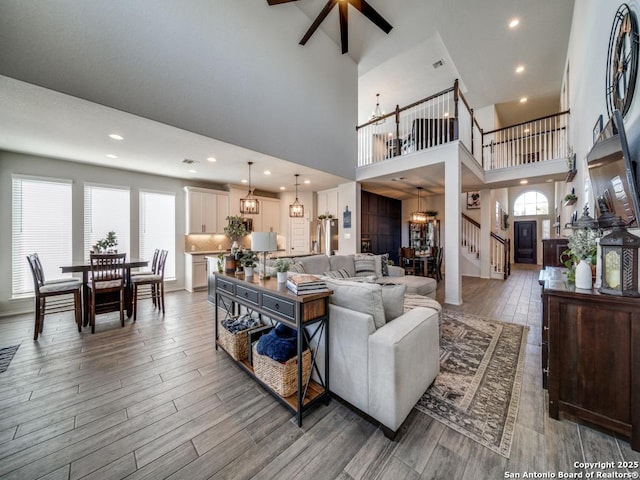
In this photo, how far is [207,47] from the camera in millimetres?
3338

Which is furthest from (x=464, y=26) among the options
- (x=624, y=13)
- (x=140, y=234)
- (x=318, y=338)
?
(x=140, y=234)

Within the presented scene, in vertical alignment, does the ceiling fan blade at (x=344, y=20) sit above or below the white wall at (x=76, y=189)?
above

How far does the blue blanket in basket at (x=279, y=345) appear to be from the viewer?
186cm

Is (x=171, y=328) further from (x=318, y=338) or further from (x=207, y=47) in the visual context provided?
(x=207, y=47)

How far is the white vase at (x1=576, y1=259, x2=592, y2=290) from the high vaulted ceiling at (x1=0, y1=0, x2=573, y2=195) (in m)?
4.06

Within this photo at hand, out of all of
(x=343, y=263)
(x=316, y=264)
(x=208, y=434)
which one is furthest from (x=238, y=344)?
(x=343, y=263)

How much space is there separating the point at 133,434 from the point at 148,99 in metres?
3.40

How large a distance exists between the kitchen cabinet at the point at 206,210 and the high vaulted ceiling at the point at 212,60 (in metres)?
0.48

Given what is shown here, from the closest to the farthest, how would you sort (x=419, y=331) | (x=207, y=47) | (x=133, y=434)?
(x=133, y=434)
(x=419, y=331)
(x=207, y=47)

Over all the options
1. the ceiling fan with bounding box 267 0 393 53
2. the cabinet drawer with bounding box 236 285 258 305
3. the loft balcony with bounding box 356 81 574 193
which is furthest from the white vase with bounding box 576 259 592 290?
the ceiling fan with bounding box 267 0 393 53

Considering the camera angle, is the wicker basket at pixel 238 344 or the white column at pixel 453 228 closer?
the wicker basket at pixel 238 344

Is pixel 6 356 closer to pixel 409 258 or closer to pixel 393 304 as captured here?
pixel 393 304

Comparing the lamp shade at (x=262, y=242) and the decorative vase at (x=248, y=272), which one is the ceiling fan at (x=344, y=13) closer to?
the lamp shade at (x=262, y=242)

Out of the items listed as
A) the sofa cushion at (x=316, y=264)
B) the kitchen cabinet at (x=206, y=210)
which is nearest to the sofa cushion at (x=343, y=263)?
the sofa cushion at (x=316, y=264)
